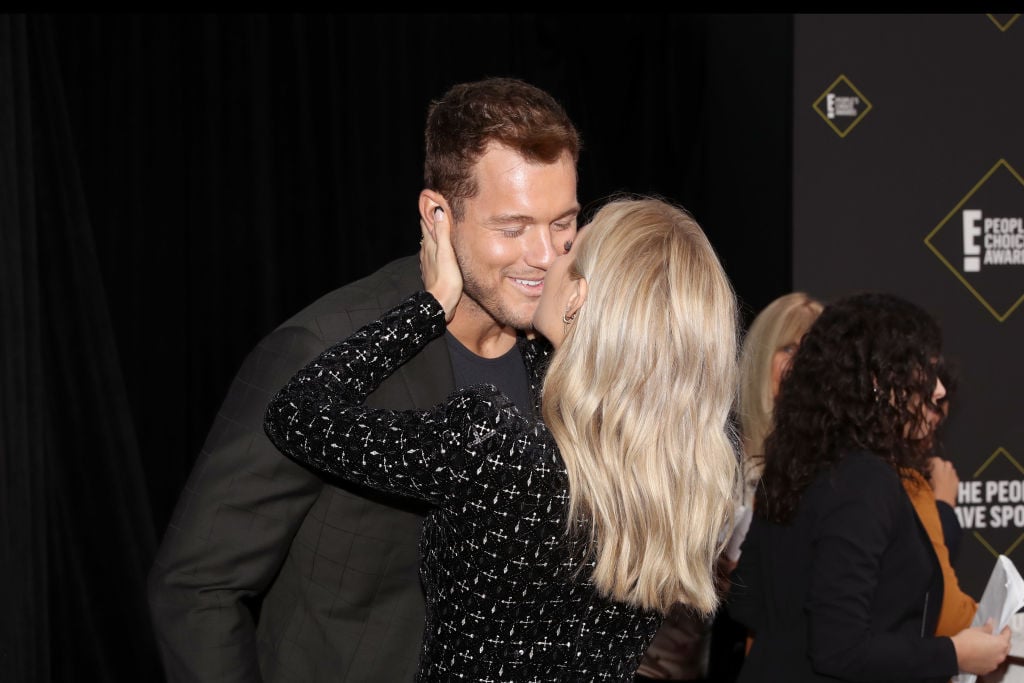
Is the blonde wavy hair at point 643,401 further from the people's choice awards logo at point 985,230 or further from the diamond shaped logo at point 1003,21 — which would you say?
the diamond shaped logo at point 1003,21

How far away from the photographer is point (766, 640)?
235 centimetres

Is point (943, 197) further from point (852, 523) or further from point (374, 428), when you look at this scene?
point (374, 428)

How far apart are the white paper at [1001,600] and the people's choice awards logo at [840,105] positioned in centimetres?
221

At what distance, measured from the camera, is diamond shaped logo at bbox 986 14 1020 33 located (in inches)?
160

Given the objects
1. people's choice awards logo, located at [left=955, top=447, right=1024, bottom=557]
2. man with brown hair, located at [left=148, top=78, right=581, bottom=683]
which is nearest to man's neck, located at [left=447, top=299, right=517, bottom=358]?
man with brown hair, located at [left=148, top=78, right=581, bottom=683]

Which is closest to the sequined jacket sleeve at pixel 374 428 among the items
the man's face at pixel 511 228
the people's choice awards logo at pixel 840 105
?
the man's face at pixel 511 228

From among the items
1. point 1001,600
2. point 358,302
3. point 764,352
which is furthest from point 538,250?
point 764,352

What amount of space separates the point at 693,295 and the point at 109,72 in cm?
275

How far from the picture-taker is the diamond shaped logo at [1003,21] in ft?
13.3

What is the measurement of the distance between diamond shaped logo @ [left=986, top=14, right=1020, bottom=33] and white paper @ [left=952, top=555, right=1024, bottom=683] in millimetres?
2631

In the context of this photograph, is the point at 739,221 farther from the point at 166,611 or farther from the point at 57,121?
the point at 166,611

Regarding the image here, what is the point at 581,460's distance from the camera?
58.8 inches

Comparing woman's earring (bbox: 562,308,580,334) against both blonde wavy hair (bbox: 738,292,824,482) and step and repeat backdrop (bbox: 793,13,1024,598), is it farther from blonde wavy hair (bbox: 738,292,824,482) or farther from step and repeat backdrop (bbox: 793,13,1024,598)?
step and repeat backdrop (bbox: 793,13,1024,598)

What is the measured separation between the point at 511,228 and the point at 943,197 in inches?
108
